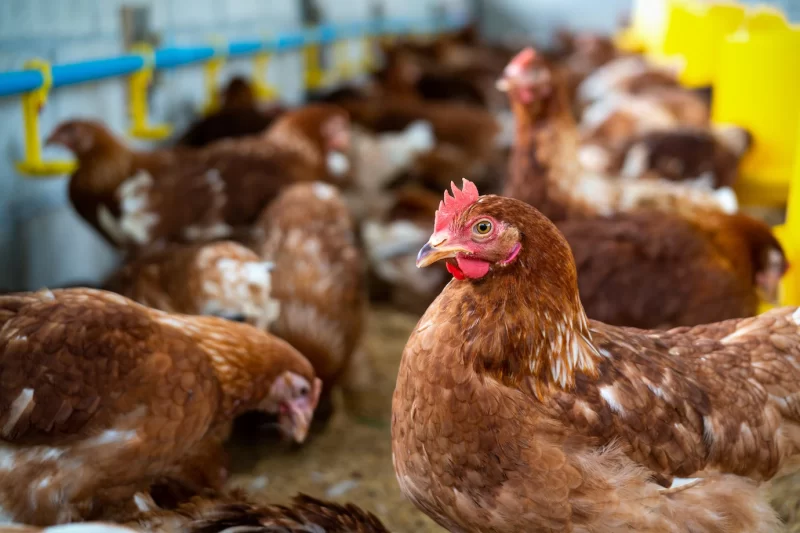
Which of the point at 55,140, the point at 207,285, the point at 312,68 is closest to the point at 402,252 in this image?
the point at 207,285

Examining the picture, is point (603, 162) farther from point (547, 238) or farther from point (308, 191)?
point (547, 238)

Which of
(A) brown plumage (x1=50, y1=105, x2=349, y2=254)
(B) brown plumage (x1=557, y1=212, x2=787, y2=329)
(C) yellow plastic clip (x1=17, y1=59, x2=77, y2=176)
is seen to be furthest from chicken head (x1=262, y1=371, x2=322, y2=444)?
(C) yellow plastic clip (x1=17, y1=59, x2=77, y2=176)

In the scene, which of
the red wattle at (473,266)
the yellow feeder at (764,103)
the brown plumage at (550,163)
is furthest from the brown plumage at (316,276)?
the yellow feeder at (764,103)

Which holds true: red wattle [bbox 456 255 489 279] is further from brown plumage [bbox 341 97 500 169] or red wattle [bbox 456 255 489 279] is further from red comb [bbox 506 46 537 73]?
brown plumage [bbox 341 97 500 169]

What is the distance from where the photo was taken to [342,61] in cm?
747

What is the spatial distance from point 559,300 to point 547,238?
12 cm

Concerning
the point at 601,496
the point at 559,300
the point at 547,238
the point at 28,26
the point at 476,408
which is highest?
the point at 28,26

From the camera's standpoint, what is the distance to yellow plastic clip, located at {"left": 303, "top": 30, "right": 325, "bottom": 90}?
6.62 meters

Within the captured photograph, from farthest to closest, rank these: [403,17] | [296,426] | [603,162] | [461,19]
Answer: [461,19]
[403,17]
[603,162]
[296,426]

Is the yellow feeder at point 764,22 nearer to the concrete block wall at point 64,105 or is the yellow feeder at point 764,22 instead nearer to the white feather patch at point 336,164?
the white feather patch at point 336,164

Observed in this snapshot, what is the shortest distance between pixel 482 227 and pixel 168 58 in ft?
9.06

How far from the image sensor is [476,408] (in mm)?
1453

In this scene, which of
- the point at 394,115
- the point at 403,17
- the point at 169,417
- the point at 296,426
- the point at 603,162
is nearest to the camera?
the point at 169,417

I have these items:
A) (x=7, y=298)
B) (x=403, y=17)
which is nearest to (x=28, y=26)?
(x=7, y=298)
